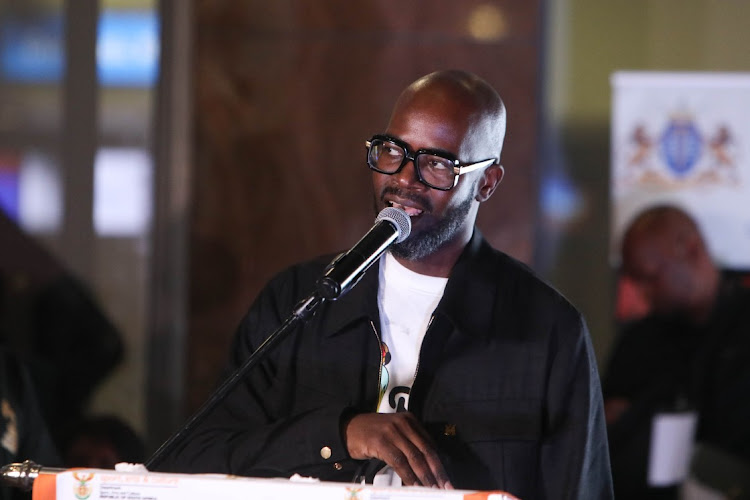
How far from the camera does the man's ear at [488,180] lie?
2.12 metres

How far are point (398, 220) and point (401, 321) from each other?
1.30 ft

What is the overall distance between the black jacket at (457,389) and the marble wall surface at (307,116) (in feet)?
6.19

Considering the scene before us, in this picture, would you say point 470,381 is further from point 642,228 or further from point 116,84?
point 116,84

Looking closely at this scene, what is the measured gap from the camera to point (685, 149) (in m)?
4.15

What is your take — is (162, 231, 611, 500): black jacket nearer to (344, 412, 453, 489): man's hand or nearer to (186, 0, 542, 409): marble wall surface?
(344, 412, 453, 489): man's hand

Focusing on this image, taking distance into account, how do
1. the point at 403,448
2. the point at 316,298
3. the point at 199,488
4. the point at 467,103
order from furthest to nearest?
the point at 467,103 < the point at 403,448 < the point at 316,298 < the point at 199,488

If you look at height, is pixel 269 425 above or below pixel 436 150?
below

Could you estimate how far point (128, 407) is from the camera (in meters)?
4.33

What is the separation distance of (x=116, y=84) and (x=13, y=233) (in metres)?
0.74

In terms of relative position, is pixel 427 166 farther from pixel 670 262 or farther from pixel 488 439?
pixel 670 262

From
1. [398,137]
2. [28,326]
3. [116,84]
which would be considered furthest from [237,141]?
[398,137]

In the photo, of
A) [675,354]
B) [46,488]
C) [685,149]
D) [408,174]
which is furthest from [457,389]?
[685,149]

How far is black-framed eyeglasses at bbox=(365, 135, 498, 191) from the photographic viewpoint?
1963mm

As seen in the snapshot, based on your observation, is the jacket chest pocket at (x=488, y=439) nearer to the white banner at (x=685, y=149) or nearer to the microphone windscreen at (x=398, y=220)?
the microphone windscreen at (x=398, y=220)
